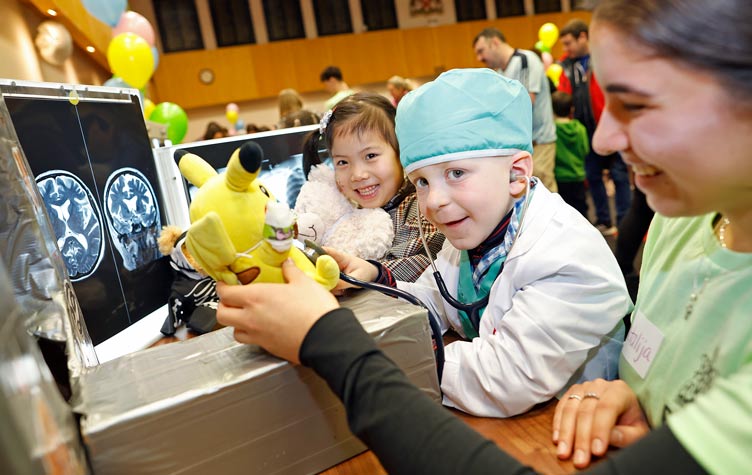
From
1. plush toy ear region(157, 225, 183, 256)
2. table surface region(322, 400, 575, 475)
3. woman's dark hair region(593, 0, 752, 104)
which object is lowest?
table surface region(322, 400, 575, 475)

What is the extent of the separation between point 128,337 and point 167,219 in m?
0.45

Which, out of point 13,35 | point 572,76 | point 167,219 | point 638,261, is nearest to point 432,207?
point 167,219

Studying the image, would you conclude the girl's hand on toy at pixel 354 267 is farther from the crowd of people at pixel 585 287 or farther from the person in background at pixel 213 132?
the person in background at pixel 213 132

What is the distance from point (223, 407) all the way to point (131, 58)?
3.32m

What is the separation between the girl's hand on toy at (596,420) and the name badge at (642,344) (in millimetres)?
37

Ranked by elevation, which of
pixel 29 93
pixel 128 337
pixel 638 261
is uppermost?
pixel 29 93

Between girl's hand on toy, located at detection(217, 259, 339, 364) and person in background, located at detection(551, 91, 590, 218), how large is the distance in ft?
12.1

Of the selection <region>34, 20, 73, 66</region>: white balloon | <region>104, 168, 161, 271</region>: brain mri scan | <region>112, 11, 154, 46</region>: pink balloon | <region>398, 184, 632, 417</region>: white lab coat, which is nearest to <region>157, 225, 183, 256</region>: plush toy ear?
<region>104, 168, 161, 271</region>: brain mri scan

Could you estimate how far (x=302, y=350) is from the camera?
Answer: 1.87 ft

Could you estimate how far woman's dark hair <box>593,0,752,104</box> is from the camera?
434mm

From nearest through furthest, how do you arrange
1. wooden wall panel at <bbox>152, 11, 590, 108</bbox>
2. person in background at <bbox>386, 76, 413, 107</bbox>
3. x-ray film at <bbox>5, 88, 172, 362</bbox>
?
x-ray film at <bbox>5, 88, 172, 362</bbox> → person in background at <bbox>386, 76, 413, 107</bbox> → wooden wall panel at <bbox>152, 11, 590, 108</bbox>

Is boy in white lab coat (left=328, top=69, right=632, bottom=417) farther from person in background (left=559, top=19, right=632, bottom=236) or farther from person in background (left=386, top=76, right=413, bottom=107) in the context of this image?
person in background (left=386, top=76, right=413, bottom=107)

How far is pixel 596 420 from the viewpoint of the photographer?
0.64 metres

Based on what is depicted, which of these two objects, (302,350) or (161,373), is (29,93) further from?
(302,350)
